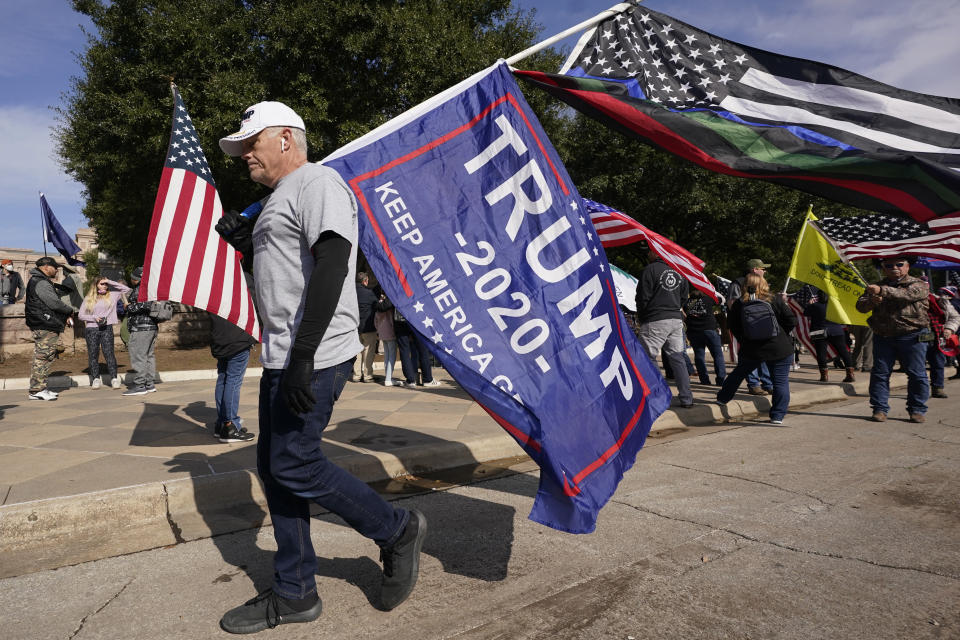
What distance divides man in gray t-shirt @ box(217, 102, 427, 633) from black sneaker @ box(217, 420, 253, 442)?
329 centimetres

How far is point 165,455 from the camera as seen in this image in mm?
4941

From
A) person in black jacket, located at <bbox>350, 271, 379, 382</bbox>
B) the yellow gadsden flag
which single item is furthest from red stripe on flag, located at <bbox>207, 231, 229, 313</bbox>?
A: the yellow gadsden flag

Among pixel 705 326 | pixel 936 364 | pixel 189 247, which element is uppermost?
pixel 189 247

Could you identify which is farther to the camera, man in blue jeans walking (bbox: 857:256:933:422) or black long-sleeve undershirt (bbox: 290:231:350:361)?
man in blue jeans walking (bbox: 857:256:933:422)

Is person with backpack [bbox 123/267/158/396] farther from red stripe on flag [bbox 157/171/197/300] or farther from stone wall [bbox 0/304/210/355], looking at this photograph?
red stripe on flag [bbox 157/171/197/300]

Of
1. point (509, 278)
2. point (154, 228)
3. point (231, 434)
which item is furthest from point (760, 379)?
point (154, 228)

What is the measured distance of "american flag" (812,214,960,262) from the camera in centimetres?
834

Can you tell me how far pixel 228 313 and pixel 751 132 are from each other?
12.6 feet

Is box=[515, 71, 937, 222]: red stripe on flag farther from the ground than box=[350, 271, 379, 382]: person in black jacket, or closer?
farther from the ground

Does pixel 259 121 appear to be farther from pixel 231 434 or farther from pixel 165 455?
pixel 231 434

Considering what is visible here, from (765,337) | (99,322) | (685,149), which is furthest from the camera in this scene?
(99,322)

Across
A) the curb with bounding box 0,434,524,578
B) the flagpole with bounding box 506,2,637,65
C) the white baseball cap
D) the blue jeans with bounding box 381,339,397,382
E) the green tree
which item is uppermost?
the green tree

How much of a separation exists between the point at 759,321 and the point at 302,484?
6.02 metres

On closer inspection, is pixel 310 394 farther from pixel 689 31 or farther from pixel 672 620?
pixel 689 31
